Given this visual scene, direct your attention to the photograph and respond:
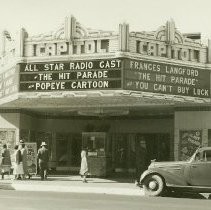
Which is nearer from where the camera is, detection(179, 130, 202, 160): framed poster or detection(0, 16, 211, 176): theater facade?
detection(0, 16, 211, 176): theater facade

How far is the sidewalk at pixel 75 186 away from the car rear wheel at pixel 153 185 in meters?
0.66

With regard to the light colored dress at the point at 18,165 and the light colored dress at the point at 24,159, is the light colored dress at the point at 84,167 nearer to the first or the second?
the light colored dress at the point at 24,159

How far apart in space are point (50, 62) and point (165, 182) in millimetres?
6135

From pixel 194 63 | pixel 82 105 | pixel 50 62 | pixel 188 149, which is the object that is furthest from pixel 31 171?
pixel 194 63

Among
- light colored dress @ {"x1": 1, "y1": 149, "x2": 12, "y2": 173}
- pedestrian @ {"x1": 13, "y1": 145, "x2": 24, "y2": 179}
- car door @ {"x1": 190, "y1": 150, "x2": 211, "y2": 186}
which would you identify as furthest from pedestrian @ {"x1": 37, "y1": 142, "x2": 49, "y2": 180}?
car door @ {"x1": 190, "y1": 150, "x2": 211, "y2": 186}

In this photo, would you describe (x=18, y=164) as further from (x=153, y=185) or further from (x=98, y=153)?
(x=153, y=185)

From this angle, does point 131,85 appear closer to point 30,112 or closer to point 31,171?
point 31,171

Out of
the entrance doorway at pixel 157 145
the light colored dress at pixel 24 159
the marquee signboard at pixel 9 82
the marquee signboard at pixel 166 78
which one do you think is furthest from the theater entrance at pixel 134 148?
the marquee signboard at pixel 9 82

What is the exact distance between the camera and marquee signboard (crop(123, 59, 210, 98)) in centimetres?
1755

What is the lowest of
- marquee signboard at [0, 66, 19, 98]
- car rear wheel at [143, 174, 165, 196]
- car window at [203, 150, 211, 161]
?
car rear wheel at [143, 174, 165, 196]

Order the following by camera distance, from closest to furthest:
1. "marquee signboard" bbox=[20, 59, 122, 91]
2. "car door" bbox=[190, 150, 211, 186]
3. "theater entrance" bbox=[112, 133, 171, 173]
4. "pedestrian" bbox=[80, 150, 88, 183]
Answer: "car door" bbox=[190, 150, 211, 186] → "marquee signboard" bbox=[20, 59, 122, 91] → "pedestrian" bbox=[80, 150, 88, 183] → "theater entrance" bbox=[112, 133, 171, 173]

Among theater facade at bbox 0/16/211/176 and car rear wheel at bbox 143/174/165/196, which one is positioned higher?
theater facade at bbox 0/16/211/176

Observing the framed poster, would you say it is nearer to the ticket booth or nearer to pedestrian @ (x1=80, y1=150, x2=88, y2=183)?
the ticket booth

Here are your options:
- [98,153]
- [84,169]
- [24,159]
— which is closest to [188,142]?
[98,153]
